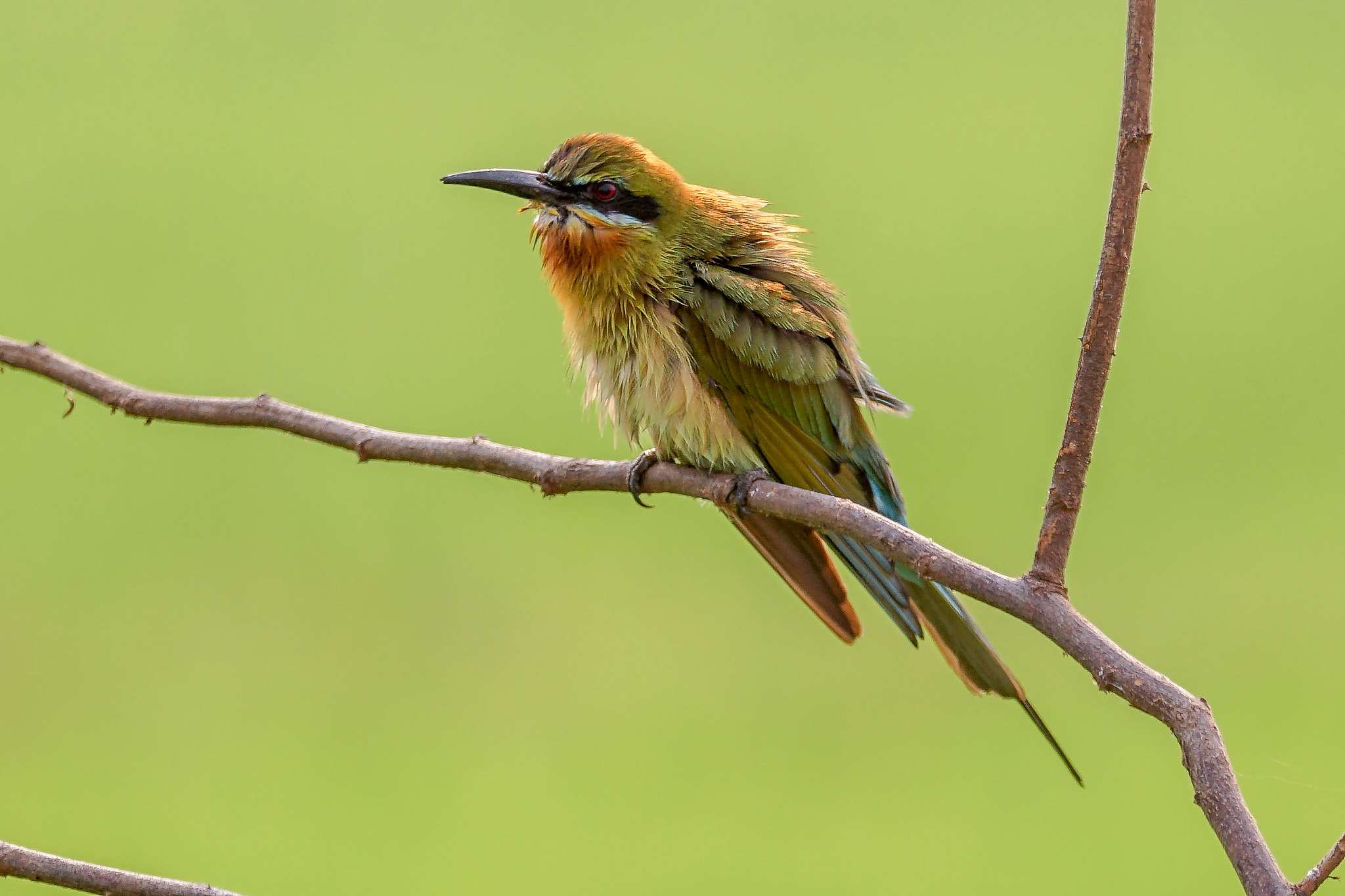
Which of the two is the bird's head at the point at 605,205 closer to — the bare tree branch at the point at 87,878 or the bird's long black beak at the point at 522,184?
the bird's long black beak at the point at 522,184

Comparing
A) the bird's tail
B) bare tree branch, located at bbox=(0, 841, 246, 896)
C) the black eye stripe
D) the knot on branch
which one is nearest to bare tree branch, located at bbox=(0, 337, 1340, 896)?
the knot on branch

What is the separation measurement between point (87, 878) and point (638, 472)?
2.39 feet

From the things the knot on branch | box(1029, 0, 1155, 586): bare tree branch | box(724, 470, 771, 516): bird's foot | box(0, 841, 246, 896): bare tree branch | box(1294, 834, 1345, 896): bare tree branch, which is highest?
box(1029, 0, 1155, 586): bare tree branch

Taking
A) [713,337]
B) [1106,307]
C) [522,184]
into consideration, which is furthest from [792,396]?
[1106,307]

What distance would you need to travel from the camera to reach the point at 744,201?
5.46 ft

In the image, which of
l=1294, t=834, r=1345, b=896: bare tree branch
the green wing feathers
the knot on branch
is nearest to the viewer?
l=1294, t=834, r=1345, b=896: bare tree branch

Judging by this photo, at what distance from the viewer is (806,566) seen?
148cm

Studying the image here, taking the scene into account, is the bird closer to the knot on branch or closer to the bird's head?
the bird's head

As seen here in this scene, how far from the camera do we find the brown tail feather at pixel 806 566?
1474mm

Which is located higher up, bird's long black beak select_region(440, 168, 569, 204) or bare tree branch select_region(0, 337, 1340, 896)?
bird's long black beak select_region(440, 168, 569, 204)

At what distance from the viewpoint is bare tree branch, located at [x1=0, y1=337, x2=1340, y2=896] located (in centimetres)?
78

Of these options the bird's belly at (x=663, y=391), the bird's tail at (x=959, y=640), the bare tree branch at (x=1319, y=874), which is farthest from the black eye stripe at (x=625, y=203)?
the bare tree branch at (x=1319, y=874)

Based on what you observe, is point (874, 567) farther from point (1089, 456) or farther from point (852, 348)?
point (1089, 456)

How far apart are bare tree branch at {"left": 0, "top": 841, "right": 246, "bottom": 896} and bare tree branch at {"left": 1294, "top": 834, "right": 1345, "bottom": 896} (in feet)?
2.30
